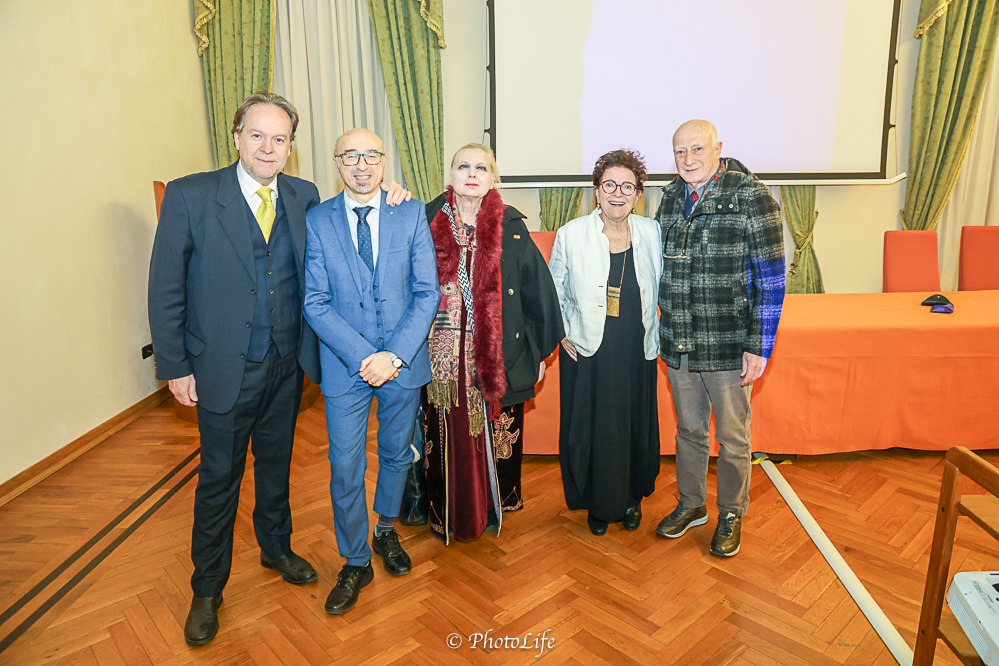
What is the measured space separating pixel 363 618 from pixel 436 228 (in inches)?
58.3

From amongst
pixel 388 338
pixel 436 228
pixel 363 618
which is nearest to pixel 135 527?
pixel 363 618

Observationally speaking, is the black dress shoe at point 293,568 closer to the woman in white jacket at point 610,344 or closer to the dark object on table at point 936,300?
the woman in white jacket at point 610,344

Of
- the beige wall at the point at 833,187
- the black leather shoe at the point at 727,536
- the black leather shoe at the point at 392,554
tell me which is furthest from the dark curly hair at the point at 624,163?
the beige wall at the point at 833,187

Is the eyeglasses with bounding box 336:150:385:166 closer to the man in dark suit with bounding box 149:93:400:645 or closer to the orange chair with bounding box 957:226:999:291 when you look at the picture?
the man in dark suit with bounding box 149:93:400:645

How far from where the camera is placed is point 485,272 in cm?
230

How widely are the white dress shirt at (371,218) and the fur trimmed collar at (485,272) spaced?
27 cm

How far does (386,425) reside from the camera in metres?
2.27

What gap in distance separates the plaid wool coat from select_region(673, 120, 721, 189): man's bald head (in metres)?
0.06

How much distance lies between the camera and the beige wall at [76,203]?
325 centimetres

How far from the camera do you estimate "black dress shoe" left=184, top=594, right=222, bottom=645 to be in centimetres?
203

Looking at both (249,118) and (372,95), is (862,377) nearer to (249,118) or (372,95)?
(249,118)

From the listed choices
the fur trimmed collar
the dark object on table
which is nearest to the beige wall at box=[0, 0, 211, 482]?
the fur trimmed collar

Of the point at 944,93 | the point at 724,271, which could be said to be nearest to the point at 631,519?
the point at 724,271

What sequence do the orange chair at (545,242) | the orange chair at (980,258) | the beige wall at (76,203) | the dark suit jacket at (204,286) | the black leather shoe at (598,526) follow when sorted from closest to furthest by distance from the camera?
the dark suit jacket at (204,286)
the black leather shoe at (598,526)
the beige wall at (76,203)
the orange chair at (545,242)
the orange chair at (980,258)
